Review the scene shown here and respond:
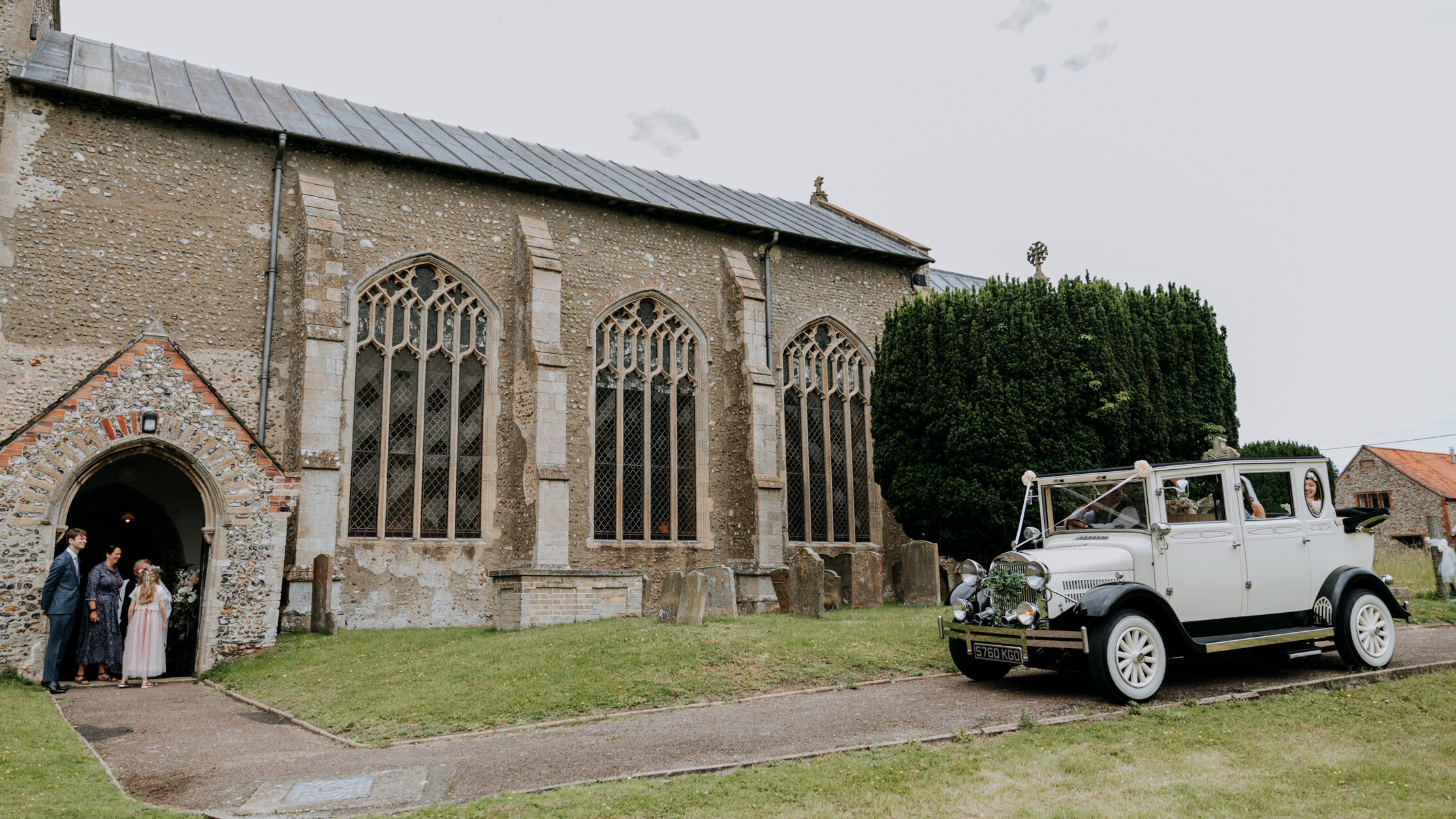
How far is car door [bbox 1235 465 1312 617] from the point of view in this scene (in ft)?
27.4

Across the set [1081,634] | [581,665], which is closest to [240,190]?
[581,665]

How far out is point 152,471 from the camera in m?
14.2

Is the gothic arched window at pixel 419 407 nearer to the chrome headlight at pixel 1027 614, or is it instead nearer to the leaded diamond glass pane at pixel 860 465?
the leaded diamond glass pane at pixel 860 465

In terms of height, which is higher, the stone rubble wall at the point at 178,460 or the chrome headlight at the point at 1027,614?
the stone rubble wall at the point at 178,460

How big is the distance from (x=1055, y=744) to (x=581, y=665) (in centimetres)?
500

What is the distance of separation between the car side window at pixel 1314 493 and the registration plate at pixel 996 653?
349 cm

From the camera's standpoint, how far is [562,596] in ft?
46.9

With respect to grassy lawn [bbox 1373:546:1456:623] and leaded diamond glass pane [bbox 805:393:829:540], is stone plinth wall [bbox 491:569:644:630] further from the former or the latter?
grassy lawn [bbox 1373:546:1456:623]

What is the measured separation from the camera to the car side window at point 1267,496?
845 centimetres

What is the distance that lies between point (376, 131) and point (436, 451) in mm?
6689

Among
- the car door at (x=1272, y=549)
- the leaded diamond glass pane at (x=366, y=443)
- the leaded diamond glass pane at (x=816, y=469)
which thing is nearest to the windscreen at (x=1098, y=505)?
the car door at (x=1272, y=549)

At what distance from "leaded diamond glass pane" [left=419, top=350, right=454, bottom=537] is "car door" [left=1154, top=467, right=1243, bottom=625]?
12032mm

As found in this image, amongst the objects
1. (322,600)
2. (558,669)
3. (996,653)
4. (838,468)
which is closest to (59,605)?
(322,600)

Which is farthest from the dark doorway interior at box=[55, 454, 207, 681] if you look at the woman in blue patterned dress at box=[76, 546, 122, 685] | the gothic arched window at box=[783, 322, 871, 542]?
the gothic arched window at box=[783, 322, 871, 542]
